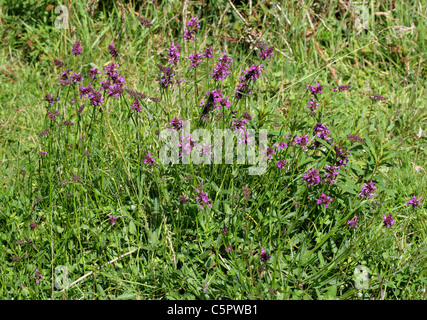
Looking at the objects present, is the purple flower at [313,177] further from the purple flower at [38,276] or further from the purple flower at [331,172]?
the purple flower at [38,276]

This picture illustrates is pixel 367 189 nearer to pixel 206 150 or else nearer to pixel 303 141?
pixel 303 141

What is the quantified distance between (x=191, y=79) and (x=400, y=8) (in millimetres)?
2168

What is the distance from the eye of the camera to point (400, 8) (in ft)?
14.0

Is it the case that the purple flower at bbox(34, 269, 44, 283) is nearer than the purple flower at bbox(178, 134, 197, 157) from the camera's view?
Yes

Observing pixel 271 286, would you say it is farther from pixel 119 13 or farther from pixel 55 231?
pixel 119 13

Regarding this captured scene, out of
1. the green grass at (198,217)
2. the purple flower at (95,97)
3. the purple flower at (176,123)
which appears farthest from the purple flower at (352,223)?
the purple flower at (95,97)

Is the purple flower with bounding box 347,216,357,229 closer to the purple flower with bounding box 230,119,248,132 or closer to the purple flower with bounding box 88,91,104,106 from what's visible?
the purple flower with bounding box 230,119,248,132

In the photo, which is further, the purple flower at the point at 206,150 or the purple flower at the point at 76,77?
the purple flower at the point at 76,77

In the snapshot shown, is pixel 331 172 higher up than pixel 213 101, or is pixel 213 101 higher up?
pixel 213 101

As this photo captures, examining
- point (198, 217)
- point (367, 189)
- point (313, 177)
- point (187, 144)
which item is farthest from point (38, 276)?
point (367, 189)

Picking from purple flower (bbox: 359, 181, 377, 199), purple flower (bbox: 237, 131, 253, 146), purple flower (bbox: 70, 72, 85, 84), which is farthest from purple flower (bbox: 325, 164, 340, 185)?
purple flower (bbox: 70, 72, 85, 84)

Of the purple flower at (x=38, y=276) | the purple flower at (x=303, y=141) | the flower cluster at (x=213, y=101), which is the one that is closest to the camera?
the purple flower at (x=38, y=276)

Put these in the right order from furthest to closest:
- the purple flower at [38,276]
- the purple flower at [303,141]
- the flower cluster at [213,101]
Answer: the flower cluster at [213,101] → the purple flower at [303,141] → the purple flower at [38,276]
